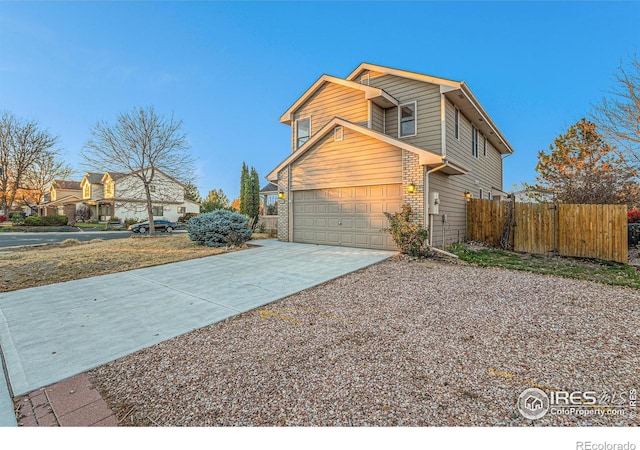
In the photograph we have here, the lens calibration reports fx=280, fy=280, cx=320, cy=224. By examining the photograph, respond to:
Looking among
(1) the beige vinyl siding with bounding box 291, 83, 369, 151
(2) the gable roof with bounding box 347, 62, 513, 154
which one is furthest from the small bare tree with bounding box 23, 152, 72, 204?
(2) the gable roof with bounding box 347, 62, 513, 154

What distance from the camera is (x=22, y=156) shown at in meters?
25.4

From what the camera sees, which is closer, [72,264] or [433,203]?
[72,264]

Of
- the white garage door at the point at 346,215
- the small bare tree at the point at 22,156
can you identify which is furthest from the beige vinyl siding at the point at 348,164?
the small bare tree at the point at 22,156

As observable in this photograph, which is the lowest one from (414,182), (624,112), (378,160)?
(414,182)

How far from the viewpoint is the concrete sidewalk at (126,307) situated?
9.55ft

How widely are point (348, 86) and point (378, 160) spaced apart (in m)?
4.69

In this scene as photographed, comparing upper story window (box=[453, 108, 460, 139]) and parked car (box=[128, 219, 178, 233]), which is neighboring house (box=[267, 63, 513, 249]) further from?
parked car (box=[128, 219, 178, 233])

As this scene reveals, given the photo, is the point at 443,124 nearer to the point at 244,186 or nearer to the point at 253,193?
the point at 253,193

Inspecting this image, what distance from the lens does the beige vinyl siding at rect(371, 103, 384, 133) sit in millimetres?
11312

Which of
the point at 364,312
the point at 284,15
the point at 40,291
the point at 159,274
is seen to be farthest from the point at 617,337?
the point at 284,15
